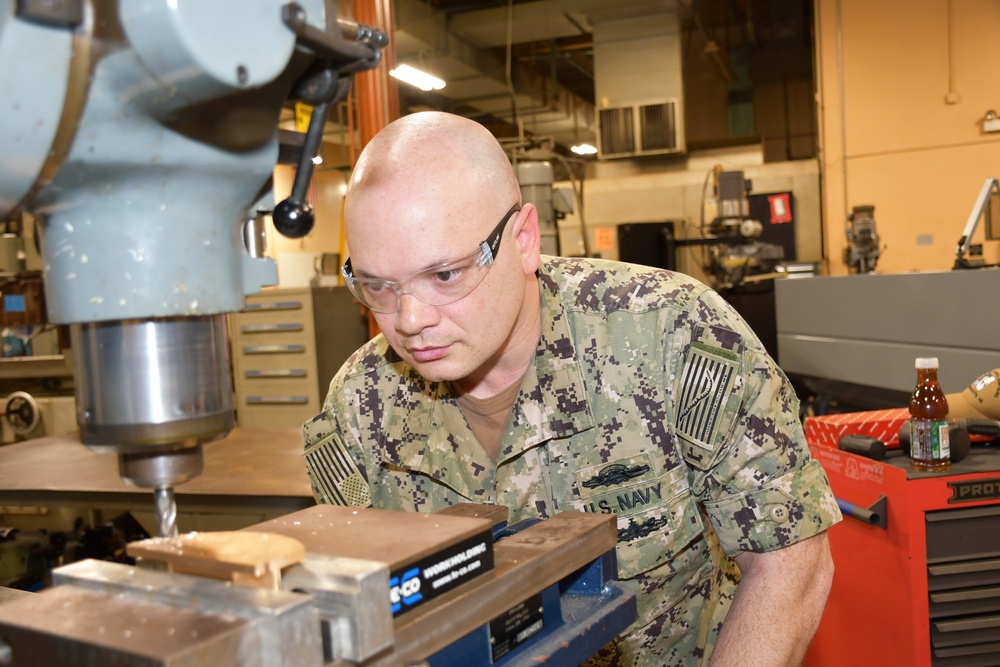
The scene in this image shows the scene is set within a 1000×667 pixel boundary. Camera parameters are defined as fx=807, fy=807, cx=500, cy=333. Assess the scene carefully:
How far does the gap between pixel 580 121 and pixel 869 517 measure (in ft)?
24.9

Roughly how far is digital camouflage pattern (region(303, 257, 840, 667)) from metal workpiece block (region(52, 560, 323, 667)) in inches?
27.9

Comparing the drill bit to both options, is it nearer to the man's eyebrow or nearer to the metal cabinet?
the man's eyebrow

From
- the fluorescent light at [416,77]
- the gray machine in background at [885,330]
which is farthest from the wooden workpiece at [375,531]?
the fluorescent light at [416,77]

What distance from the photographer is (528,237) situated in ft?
3.84

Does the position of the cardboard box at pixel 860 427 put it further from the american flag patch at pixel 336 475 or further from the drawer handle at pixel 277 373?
the drawer handle at pixel 277 373

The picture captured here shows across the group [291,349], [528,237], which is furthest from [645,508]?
[291,349]

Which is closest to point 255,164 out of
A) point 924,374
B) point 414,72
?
point 924,374

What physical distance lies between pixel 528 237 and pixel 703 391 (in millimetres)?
330

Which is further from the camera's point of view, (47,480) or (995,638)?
(47,480)

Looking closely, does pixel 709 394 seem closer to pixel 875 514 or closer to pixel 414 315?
pixel 414 315

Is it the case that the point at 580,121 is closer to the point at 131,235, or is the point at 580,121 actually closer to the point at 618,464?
the point at 618,464

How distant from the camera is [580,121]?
345 inches

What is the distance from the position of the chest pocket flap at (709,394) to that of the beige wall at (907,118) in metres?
4.47

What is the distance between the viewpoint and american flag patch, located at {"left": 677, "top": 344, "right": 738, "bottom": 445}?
43.0 inches
